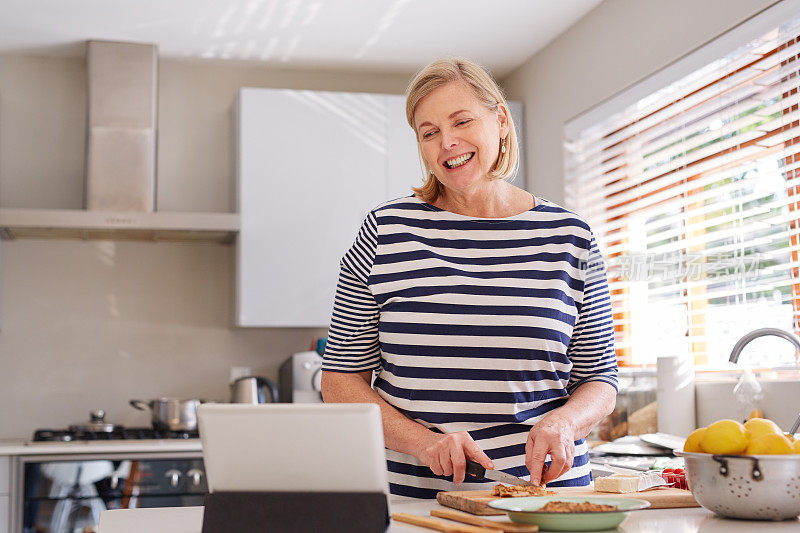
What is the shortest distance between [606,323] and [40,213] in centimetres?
247

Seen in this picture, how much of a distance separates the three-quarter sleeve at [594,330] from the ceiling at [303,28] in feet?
6.33

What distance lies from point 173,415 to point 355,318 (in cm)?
205

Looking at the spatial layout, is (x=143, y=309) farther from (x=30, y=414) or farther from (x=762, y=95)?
(x=762, y=95)

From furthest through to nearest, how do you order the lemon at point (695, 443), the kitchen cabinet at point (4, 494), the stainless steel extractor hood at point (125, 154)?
the stainless steel extractor hood at point (125, 154) → the kitchen cabinet at point (4, 494) → the lemon at point (695, 443)

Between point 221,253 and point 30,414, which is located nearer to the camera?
point 30,414

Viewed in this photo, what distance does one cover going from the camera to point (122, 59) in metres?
3.55

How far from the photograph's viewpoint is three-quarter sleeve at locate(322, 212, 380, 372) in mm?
1517

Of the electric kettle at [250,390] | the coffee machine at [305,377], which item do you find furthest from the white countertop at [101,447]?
the coffee machine at [305,377]

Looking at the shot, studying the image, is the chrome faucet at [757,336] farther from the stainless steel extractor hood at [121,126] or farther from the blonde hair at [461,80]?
the stainless steel extractor hood at [121,126]

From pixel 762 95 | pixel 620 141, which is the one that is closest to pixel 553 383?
pixel 762 95

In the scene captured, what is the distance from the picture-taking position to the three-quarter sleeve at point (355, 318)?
4.98 ft

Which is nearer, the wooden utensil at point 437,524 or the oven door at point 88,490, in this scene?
the wooden utensil at point 437,524

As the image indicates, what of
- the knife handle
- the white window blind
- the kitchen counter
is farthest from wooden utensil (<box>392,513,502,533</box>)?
the white window blind

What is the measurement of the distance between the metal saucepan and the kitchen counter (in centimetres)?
207
